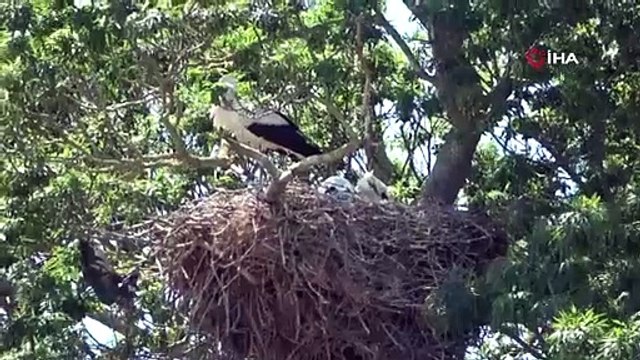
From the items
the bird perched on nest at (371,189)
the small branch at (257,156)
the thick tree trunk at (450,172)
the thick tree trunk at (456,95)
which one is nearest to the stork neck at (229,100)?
the small branch at (257,156)

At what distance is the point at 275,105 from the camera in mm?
10562

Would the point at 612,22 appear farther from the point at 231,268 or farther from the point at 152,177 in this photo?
the point at 152,177

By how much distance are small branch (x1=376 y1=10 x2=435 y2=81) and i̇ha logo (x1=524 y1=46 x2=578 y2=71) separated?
75 cm

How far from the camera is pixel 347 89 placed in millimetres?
10914

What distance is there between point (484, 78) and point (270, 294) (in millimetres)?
1913

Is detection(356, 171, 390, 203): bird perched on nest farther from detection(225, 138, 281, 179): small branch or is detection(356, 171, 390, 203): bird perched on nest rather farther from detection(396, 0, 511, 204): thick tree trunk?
detection(225, 138, 281, 179): small branch

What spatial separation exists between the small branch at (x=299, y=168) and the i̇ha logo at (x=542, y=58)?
4.01 ft

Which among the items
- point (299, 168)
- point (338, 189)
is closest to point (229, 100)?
point (299, 168)

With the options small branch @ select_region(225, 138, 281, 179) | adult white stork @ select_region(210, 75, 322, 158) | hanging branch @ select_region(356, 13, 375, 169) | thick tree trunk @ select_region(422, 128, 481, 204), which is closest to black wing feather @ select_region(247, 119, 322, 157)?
adult white stork @ select_region(210, 75, 322, 158)

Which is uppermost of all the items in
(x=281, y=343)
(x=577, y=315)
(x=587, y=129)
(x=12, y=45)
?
(x=12, y=45)

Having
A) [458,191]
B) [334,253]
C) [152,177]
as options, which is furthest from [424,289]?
[152,177]

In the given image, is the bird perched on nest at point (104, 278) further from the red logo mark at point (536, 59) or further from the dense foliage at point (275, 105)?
the red logo mark at point (536, 59)

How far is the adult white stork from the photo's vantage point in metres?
10.8

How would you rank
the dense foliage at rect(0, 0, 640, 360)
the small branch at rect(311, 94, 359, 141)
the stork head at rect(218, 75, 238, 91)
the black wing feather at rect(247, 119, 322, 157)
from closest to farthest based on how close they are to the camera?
the dense foliage at rect(0, 0, 640, 360), the stork head at rect(218, 75, 238, 91), the small branch at rect(311, 94, 359, 141), the black wing feather at rect(247, 119, 322, 157)
